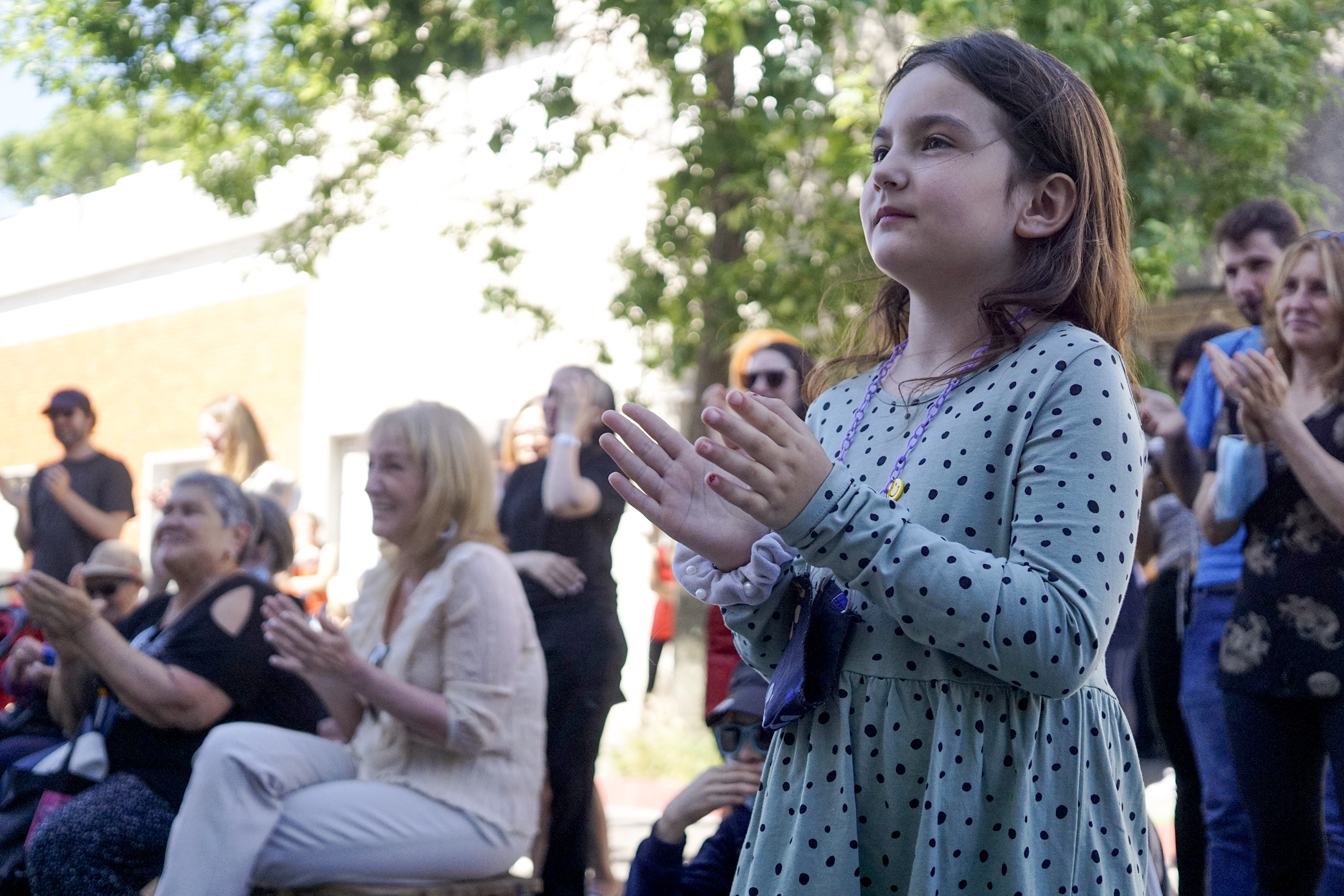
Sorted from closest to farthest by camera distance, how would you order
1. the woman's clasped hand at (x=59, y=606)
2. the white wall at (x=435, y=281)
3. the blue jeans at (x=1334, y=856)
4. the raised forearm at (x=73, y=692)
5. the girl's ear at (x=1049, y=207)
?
the girl's ear at (x=1049, y=207) < the blue jeans at (x=1334, y=856) < the woman's clasped hand at (x=59, y=606) < the raised forearm at (x=73, y=692) < the white wall at (x=435, y=281)

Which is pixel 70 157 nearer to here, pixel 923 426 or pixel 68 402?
pixel 68 402

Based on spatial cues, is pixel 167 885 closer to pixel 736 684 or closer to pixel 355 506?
pixel 736 684

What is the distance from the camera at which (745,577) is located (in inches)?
62.0

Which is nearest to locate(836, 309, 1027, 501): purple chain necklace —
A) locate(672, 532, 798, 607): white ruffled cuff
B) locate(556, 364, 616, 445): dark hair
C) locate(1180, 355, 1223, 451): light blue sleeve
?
locate(672, 532, 798, 607): white ruffled cuff

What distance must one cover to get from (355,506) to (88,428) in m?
6.43

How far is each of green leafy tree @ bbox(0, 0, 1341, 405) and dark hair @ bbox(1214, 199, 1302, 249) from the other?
275 cm

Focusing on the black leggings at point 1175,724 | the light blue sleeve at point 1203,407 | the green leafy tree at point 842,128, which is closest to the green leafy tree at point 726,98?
the green leafy tree at point 842,128

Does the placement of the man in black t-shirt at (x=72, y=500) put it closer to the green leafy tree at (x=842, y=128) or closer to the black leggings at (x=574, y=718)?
the green leafy tree at (x=842, y=128)

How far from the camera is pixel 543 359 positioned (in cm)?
1219

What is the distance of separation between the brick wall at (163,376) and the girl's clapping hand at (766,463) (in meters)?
13.3

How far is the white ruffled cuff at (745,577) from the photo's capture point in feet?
5.14

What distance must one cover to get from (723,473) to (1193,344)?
3722 millimetres

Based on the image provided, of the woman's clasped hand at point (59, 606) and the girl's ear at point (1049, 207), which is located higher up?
the girl's ear at point (1049, 207)

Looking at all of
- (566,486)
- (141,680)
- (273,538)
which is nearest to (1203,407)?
(566,486)
